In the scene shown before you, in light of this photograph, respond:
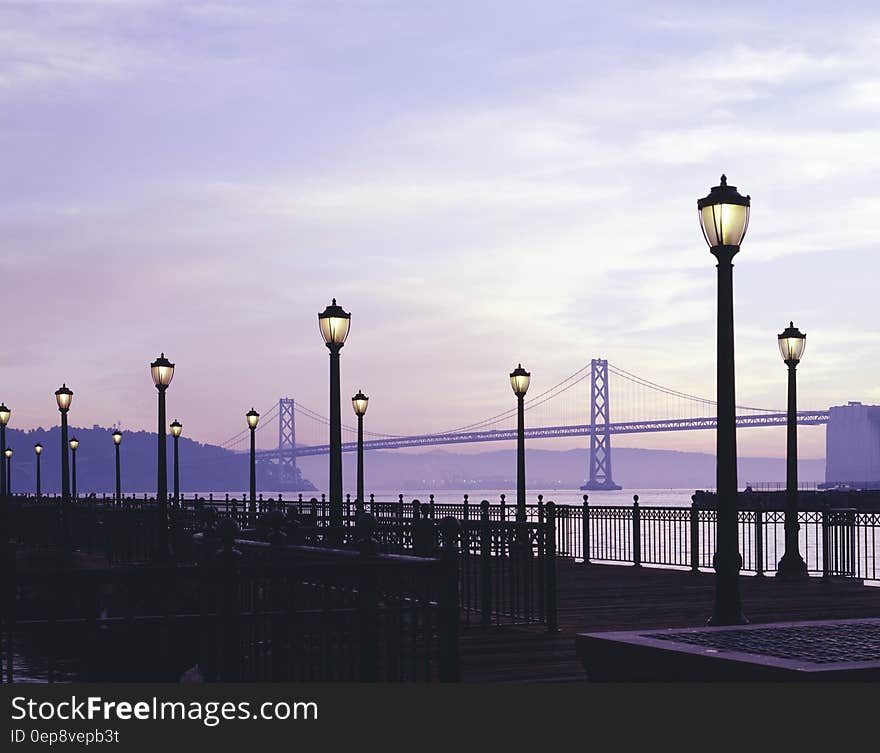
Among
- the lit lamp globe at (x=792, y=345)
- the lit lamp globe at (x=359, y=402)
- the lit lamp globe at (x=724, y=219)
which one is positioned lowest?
the lit lamp globe at (x=359, y=402)

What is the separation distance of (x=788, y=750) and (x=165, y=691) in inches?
133

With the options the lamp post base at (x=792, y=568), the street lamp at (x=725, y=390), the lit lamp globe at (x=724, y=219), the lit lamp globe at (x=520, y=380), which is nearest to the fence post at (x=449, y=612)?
the street lamp at (x=725, y=390)

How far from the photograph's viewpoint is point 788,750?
24.3ft

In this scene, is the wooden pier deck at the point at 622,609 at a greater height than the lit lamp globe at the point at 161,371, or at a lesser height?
lesser

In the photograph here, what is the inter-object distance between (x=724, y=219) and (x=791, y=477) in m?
10.8

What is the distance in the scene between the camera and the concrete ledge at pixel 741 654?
25.7 feet

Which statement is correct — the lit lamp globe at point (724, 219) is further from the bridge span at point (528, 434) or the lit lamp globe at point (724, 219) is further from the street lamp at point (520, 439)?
the bridge span at point (528, 434)

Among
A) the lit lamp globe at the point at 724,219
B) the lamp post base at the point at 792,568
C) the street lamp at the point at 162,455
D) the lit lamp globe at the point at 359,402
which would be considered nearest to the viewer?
the lit lamp globe at the point at 724,219

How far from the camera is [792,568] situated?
23.3 metres

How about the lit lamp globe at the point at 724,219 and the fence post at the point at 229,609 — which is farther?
the lit lamp globe at the point at 724,219

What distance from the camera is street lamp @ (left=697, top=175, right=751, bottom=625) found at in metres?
14.3

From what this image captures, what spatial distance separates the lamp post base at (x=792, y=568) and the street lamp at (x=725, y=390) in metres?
8.90

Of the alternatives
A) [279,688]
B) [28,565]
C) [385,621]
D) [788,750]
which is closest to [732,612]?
[385,621]

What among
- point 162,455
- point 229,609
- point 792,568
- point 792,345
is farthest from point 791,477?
point 229,609
